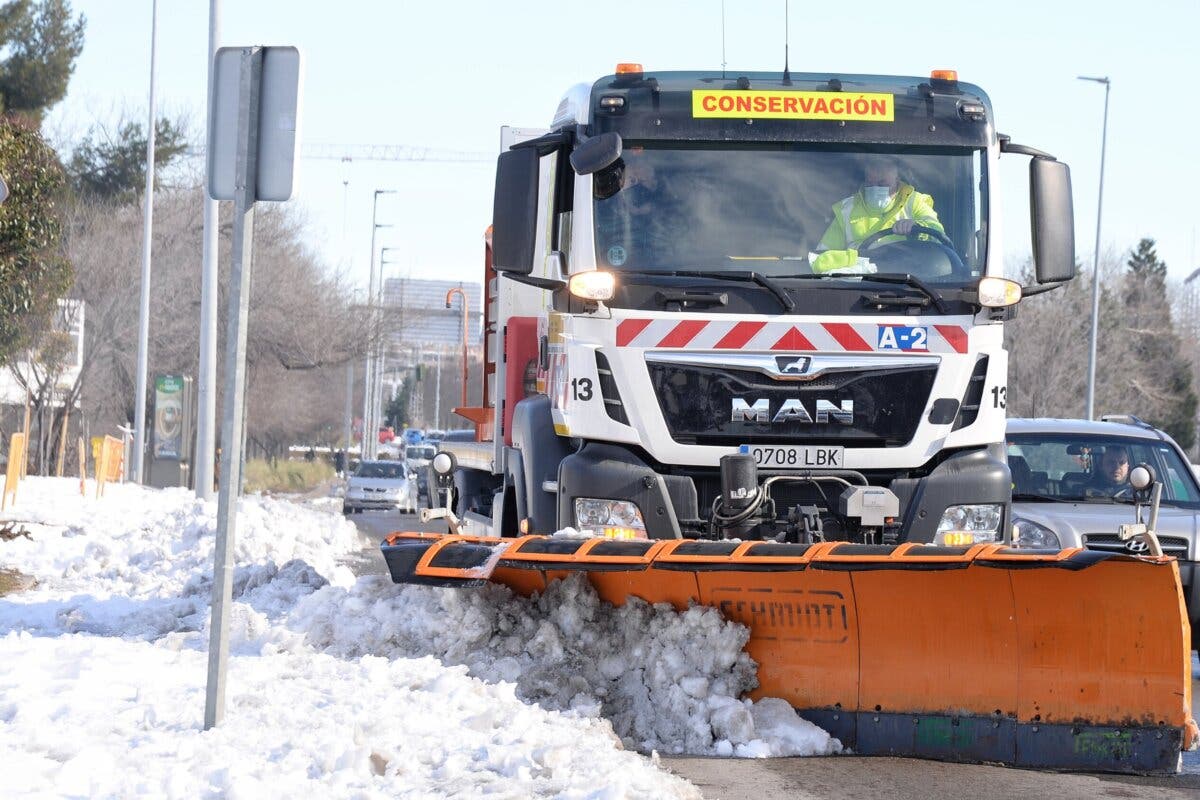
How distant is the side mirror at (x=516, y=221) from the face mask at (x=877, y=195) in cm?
169

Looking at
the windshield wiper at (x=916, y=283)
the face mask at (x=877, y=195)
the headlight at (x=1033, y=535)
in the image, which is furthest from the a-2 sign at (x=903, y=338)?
the headlight at (x=1033, y=535)

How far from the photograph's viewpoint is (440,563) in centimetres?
731

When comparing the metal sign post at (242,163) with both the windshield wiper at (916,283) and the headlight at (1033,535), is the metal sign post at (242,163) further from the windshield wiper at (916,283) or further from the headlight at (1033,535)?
the headlight at (1033,535)

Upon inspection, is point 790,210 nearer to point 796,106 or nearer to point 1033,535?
point 796,106

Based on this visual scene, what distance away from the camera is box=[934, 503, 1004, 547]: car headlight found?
26.6ft

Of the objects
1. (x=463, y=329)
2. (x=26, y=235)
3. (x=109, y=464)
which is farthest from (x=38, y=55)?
(x=463, y=329)

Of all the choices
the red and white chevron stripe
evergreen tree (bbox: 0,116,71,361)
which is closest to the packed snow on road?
the red and white chevron stripe

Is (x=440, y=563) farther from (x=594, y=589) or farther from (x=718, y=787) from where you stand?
(x=718, y=787)

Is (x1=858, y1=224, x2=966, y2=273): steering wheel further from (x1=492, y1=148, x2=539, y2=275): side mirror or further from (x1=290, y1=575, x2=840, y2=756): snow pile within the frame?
(x1=290, y1=575, x2=840, y2=756): snow pile

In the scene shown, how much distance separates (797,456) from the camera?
8.17m

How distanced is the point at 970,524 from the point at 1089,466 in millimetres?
4168

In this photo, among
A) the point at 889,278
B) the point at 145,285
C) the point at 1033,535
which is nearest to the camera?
the point at 889,278

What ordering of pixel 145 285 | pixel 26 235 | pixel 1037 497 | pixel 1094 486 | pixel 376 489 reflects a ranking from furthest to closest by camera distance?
pixel 376 489, pixel 145 285, pixel 26 235, pixel 1094 486, pixel 1037 497

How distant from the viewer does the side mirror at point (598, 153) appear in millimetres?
8203
